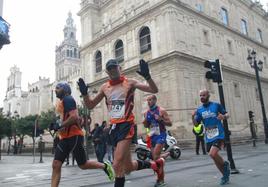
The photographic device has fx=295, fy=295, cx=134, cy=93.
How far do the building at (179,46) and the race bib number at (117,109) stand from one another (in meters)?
20.6

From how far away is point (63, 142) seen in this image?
4797mm

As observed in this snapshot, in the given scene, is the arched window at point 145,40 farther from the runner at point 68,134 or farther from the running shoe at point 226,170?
the runner at point 68,134

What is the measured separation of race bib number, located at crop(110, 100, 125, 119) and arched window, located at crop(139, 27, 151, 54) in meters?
25.1

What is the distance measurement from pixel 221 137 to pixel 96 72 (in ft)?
101

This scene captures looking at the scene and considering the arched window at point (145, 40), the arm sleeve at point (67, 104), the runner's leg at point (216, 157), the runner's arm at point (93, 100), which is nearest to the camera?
the runner's arm at point (93, 100)

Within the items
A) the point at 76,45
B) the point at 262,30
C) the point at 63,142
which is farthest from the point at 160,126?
the point at 76,45

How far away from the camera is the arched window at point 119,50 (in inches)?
1266

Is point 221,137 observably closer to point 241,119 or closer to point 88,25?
point 241,119

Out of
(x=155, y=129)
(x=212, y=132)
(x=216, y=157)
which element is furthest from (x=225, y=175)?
(x=155, y=129)

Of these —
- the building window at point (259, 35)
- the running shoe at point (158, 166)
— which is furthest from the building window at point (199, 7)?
the running shoe at point (158, 166)

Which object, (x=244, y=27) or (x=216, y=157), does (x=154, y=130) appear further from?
(x=244, y=27)

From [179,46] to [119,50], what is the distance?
8351 mm

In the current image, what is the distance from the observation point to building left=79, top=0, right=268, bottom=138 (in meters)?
26.1

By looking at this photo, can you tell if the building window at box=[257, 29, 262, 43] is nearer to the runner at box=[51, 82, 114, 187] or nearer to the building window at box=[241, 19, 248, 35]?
the building window at box=[241, 19, 248, 35]
